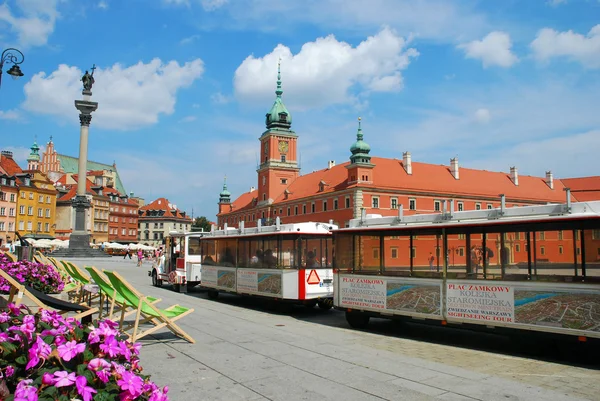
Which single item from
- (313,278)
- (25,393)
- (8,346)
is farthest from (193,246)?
(25,393)

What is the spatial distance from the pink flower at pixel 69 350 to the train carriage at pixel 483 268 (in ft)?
25.6

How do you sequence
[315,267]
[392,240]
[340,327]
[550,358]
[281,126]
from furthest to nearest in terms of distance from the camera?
[281,126] → [315,267] → [340,327] → [392,240] → [550,358]

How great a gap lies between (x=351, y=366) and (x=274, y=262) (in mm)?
7684

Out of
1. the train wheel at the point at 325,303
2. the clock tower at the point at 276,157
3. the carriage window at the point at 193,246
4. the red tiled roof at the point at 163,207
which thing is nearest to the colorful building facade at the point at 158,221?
the red tiled roof at the point at 163,207

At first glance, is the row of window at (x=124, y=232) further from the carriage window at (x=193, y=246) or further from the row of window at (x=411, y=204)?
the carriage window at (x=193, y=246)

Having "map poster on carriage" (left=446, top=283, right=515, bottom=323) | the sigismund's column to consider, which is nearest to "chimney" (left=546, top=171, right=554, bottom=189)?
the sigismund's column

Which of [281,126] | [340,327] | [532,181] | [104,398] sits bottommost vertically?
[340,327]

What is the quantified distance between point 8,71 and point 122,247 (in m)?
60.6

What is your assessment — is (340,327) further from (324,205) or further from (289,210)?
(289,210)

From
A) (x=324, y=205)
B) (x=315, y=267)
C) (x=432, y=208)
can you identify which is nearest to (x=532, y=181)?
(x=432, y=208)

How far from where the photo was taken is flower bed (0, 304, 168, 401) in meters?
2.56

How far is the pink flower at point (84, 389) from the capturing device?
2527mm

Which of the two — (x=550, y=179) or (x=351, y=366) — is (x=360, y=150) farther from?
(x=351, y=366)

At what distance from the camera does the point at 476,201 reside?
73438 millimetres
